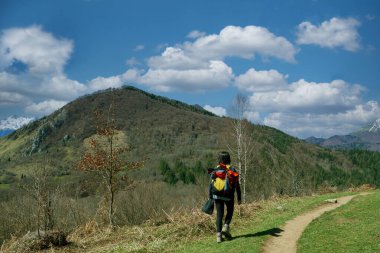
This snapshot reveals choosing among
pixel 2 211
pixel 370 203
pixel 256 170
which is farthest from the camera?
pixel 256 170

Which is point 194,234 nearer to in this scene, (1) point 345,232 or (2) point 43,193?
(1) point 345,232

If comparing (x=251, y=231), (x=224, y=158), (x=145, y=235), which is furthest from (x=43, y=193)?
(x=224, y=158)

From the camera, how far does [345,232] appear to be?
50.0 feet

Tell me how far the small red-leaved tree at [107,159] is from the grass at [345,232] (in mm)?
10587

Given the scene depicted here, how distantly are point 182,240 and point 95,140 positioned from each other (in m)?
8.64

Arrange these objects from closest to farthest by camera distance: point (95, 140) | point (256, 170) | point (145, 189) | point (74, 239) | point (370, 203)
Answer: point (74, 239) < point (370, 203) < point (95, 140) < point (145, 189) < point (256, 170)

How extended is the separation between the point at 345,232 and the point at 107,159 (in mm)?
12672

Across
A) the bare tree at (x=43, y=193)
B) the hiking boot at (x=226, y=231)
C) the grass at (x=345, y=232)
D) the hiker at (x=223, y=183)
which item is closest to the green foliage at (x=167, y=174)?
the bare tree at (x=43, y=193)

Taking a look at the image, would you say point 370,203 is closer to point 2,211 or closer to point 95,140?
point 95,140

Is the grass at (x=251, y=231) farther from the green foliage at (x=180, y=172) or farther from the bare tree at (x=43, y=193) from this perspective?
the green foliage at (x=180, y=172)

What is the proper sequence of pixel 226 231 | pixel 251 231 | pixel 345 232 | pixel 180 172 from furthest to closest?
pixel 180 172
pixel 251 231
pixel 345 232
pixel 226 231

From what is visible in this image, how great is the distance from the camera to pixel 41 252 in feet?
53.9

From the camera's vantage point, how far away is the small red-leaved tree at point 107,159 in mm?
21875

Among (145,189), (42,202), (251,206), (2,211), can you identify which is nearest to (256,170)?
(145,189)
